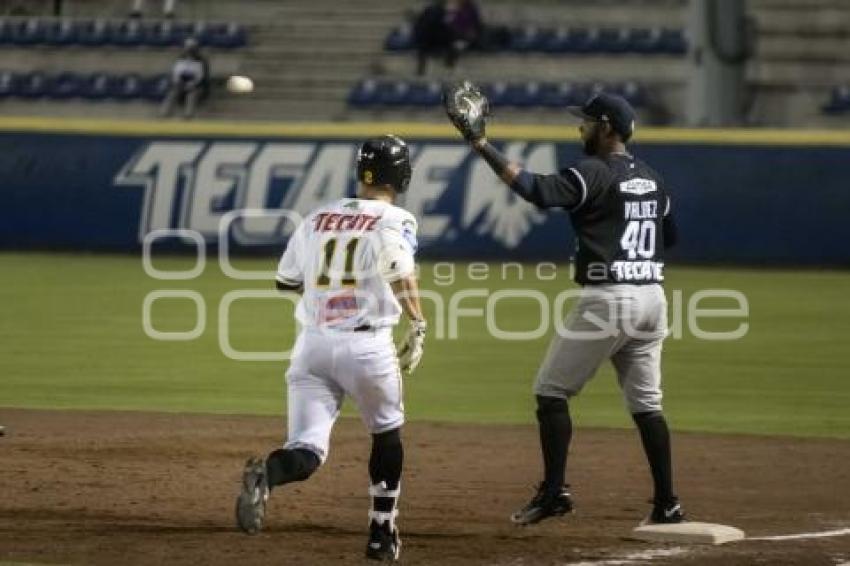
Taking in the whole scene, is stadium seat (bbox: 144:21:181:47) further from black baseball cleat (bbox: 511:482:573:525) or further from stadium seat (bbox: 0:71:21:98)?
black baseball cleat (bbox: 511:482:573:525)

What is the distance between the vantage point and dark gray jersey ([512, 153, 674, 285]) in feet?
27.9

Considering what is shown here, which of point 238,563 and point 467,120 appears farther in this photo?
point 467,120

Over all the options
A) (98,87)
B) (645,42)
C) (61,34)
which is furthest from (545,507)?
(61,34)

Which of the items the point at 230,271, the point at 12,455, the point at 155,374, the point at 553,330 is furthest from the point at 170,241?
the point at 12,455

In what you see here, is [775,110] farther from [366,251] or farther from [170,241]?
[366,251]

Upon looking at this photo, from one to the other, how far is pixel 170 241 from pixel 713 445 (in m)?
13.6

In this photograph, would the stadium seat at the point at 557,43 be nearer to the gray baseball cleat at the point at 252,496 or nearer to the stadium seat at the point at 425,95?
the stadium seat at the point at 425,95

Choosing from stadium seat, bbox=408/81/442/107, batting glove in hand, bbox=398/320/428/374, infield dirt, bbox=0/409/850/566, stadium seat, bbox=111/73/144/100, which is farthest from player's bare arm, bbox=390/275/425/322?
stadium seat, bbox=111/73/144/100

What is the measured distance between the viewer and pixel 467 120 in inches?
332

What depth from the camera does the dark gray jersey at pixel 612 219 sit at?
850 centimetres

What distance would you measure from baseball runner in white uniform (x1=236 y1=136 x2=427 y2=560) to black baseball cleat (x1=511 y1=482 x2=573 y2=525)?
91 centimetres

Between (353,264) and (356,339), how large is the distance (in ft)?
0.98

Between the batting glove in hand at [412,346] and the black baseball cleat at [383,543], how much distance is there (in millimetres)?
677

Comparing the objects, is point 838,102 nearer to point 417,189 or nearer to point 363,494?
point 417,189
